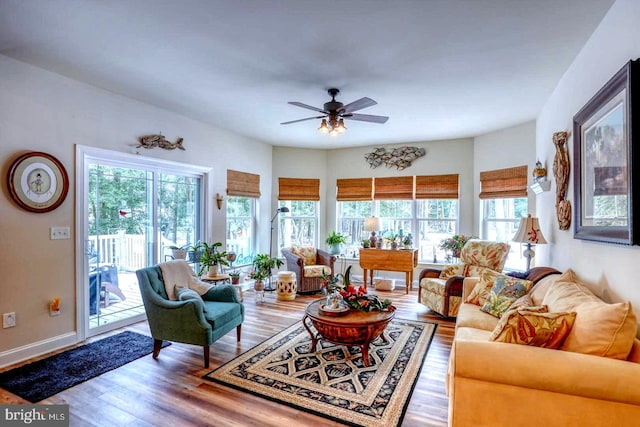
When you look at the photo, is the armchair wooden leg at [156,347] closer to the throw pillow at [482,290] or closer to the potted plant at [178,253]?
the potted plant at [178,253]

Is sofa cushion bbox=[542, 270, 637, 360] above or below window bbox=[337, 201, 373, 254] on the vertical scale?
below

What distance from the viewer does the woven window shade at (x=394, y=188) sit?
5.70 meters

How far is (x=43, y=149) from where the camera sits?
288 centimetres

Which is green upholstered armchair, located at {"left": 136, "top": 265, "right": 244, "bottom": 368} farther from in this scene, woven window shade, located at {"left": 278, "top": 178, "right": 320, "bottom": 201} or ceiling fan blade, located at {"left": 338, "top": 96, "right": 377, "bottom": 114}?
woven window shade, located at {"left": 278, "top": 178, "right": 320, "bottom": 201}

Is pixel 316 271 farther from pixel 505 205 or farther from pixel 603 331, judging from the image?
pixel 603 331

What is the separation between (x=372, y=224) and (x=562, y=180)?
3.07m

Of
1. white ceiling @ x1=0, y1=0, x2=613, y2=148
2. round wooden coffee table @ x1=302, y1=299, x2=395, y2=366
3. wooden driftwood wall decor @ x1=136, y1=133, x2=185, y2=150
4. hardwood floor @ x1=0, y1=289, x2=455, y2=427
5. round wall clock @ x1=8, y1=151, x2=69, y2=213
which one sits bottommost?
hardwood floor @ x1=0, y1=289, x2=455, y2=427

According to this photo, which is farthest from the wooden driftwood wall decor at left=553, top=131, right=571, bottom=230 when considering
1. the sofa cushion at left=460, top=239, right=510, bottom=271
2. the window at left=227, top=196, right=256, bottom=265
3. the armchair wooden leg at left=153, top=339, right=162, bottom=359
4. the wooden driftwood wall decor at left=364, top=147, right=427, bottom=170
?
the window at left=227, top=196, right=256, bottom=265

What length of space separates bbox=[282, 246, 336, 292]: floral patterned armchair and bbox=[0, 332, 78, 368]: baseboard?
288 centimetres

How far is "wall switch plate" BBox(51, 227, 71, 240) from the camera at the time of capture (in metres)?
2.97

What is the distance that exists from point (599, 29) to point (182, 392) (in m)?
3.85

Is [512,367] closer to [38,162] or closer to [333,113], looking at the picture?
[333,113]

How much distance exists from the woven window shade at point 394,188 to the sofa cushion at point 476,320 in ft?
10.3

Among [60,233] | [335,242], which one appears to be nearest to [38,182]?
[60,233]
